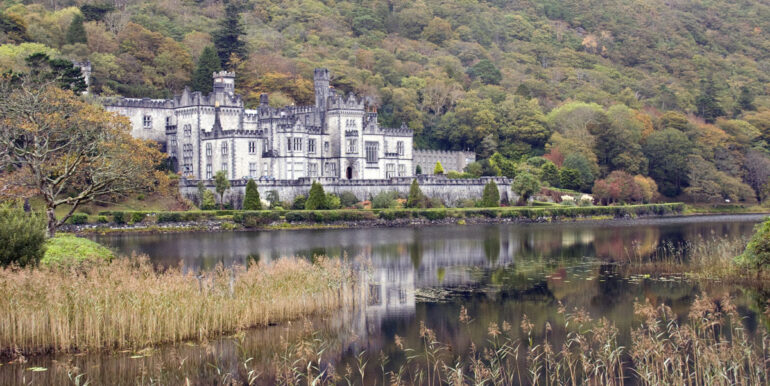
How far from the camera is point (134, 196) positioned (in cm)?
6316

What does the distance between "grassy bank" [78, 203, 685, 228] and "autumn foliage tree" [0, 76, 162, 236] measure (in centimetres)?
850

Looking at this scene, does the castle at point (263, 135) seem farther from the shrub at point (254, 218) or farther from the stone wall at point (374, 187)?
the shrub at point (254, 218)

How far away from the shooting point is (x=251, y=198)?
211ft

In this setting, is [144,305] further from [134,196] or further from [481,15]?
[481,15]

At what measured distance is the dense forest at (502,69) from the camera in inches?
3435

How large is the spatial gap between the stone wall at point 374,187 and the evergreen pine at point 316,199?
2872mm

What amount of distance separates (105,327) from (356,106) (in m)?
58.5

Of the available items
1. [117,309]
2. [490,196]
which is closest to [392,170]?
[490,196]

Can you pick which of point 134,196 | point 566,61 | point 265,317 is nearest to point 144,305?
point 265,317

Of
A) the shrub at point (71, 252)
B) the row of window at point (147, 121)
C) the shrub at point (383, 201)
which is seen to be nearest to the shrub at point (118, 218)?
the row of window at point (147, 121)

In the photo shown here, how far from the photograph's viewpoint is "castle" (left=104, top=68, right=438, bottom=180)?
236 ft

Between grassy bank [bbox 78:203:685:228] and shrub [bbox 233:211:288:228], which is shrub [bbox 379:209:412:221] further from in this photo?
shrub [bbox 233:211:288:228]

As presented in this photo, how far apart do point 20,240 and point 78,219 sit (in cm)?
3323

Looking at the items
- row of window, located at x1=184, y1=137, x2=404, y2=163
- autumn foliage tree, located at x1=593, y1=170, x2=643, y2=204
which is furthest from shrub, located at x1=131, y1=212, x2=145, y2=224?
autumn foliage tree, located at x1=593, y1=170, x2=643, y2=204
